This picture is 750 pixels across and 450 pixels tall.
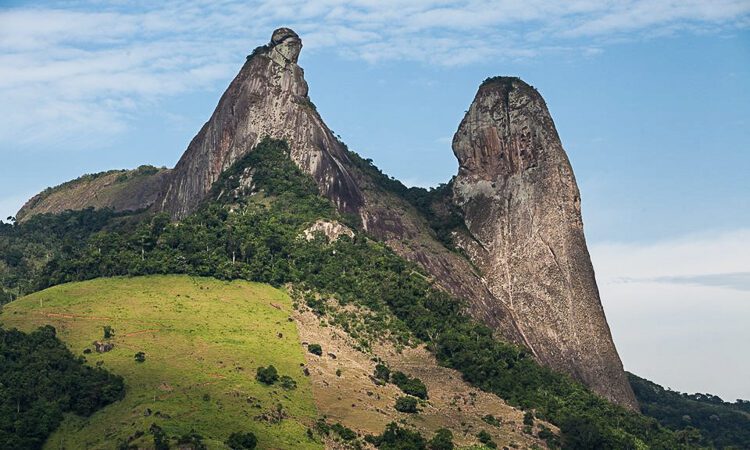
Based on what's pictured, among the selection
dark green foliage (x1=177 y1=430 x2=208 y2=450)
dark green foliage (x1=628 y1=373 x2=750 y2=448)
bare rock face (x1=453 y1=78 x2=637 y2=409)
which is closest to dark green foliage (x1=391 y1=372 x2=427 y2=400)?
dark green foliage (x1=177 y1=430 x2=208 y2=450)

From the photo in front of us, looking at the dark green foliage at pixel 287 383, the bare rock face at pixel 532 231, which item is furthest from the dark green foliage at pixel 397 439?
the bare rock face at pixel 532 231

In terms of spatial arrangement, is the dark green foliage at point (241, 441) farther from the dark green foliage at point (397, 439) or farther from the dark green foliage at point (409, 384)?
the dark green foliage at point (409, 384)

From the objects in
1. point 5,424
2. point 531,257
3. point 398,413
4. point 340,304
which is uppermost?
point 531,257

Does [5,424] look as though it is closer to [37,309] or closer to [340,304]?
[37,309]

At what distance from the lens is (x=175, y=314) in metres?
137

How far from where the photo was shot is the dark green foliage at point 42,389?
367 ft

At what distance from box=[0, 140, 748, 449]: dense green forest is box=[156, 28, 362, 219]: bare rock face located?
28.4 feet

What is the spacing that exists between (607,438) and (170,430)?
162ft

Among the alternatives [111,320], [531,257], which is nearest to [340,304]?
Answer: [111,320]

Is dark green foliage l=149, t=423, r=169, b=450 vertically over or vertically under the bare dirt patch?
under

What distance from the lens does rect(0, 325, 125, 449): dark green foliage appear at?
4409 inches

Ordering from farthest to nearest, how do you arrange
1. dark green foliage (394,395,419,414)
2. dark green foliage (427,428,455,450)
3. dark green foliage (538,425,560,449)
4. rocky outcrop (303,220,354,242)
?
rocky outcrop (303,220,354,242), dark green foliage (538,425,560,449), dark green foliage (394,395,419,414), dark green foliage (427,428,455,450)

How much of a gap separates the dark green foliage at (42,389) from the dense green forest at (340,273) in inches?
1050

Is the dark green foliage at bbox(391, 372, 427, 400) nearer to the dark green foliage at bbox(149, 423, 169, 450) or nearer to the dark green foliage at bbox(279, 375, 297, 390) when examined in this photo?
the dark green foliage at bbox(279, 375, 297, 390)
